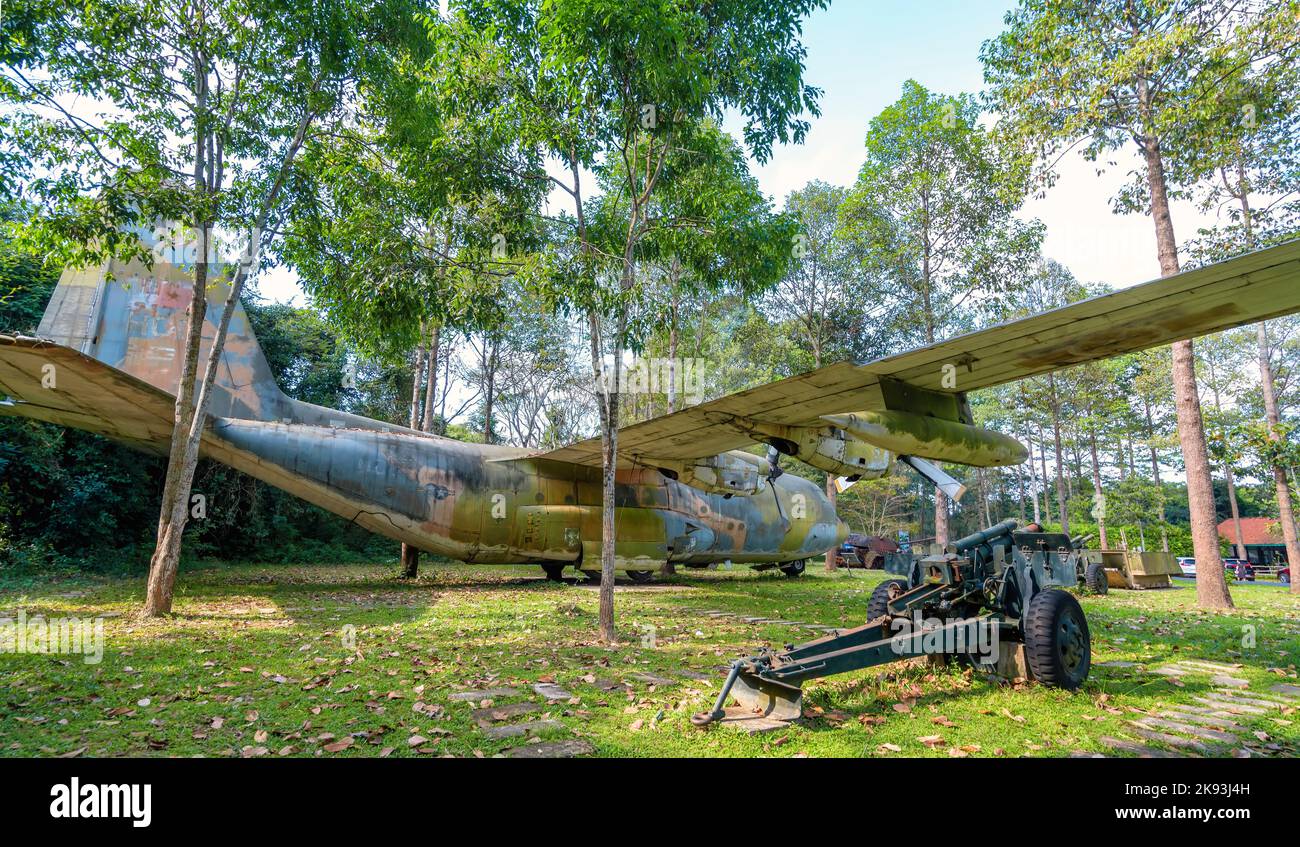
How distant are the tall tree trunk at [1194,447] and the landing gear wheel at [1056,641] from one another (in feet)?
32.3

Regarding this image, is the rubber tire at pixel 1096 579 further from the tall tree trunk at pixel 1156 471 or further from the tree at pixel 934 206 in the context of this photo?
the tall tree trunk at pixel 1156 471

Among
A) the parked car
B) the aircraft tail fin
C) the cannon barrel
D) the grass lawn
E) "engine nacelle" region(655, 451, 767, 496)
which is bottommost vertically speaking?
the parked car

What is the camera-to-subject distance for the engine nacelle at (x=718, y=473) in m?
13.9

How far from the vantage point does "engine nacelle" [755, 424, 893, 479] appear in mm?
10758

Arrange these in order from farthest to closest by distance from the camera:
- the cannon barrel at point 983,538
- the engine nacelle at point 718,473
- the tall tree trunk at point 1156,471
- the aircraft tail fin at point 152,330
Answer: the tall tree trunk at point 1156,471 → the engine nacelle at point 718,473 → the aircraft tail fin at point 152,330 → the cannon barrel at point 983,538

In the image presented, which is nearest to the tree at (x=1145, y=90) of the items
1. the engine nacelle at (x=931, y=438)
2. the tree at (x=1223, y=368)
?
the engine nacelle at (x=931, y=438)

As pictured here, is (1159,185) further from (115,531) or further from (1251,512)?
(1251,512)

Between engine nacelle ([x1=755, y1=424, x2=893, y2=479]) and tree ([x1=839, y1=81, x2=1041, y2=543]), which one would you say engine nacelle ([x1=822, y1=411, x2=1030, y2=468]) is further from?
tree ([x1=839, y1=81, x2=1041, y2=543])

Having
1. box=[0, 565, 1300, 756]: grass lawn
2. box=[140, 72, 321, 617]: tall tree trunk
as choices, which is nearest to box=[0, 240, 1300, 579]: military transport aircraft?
box=[140, 72, 321, 617]: tall tree trunk

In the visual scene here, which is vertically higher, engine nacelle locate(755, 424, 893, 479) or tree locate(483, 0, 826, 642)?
Result: tree locate(483, 0, 826, 642)

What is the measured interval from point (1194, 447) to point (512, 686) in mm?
14819

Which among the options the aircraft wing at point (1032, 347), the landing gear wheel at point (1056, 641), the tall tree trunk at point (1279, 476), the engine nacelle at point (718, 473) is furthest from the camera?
the tall tree trunk at point (1279, 476)

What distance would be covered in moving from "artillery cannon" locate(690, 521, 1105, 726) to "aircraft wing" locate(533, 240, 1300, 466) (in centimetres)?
214

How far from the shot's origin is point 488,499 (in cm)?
1418
